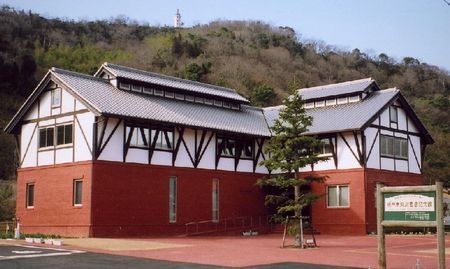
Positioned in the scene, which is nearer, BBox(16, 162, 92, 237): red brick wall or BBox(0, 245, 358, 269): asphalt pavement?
BBox(0, 245, 358, 269): asphalt pavement

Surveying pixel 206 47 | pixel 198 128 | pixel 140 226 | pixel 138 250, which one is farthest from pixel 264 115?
pixel 206 47

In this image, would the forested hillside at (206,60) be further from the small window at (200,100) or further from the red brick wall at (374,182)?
the small window at (200,100)

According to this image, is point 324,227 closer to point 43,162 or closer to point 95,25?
point 43,162

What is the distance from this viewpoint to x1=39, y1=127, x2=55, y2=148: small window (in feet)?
97.9

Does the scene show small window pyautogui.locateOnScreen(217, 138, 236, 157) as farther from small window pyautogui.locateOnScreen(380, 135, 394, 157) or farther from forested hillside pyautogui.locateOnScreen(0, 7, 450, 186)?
forested hillside pyautogui.locateOnScreen(0, 7, 450, 186)

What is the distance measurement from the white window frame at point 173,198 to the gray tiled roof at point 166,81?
5.79m

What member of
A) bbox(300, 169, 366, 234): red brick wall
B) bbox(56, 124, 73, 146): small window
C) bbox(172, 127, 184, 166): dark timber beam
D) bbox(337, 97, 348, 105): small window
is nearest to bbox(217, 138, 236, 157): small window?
bbox(172, 127, 184, 166): dark timber beam

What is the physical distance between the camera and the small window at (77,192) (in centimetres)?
2781

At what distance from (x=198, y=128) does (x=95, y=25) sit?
7658cm

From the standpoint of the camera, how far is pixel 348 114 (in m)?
34.2

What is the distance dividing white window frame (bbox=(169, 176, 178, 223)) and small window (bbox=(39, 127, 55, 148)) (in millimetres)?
6390

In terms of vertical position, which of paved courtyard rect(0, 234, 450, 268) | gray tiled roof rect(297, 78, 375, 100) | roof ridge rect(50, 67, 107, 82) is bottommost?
paved courtyard rect(0, 234, 450, 268)

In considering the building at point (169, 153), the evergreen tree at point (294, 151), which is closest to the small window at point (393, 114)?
the building at point (169, 153)

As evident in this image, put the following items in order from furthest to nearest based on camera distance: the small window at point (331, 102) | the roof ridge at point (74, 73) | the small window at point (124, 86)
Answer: the small window at point (331, 102) < the small window at point (124, 86) < the roof ridge at point (74, 73)
